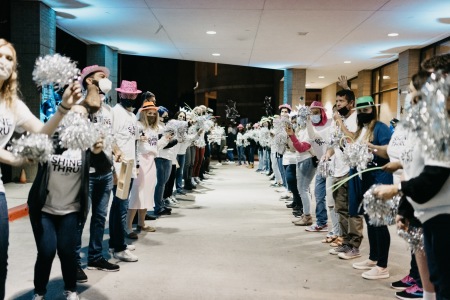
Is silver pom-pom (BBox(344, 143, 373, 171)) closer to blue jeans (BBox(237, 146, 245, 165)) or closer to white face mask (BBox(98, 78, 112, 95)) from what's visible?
white face mask (BBox(98, 78, 112, 95))

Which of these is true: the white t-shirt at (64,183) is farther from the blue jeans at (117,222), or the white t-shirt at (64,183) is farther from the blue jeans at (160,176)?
the blue jeans at (160,176)

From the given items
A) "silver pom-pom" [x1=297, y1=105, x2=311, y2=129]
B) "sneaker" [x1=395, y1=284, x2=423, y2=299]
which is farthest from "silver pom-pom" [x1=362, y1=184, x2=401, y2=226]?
"silver pom-pom" [x1=297, y1=105, x2=311, y2=129]

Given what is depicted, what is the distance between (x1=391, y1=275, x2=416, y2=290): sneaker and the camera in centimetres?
418

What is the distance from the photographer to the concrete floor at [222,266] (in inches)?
161

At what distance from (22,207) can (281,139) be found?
4.69m

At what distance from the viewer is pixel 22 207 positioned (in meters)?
7.25

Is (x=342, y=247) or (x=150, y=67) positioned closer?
(x=342, y=247)

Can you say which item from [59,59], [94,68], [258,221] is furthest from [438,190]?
[258,221]

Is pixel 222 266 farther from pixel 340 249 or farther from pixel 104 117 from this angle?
pixel 104 117

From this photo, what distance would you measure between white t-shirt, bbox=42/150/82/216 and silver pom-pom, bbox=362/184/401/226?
2.19 metres

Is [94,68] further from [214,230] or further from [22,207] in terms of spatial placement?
[22,207]

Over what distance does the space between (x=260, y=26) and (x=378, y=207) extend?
926cm

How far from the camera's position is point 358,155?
426 centimetres

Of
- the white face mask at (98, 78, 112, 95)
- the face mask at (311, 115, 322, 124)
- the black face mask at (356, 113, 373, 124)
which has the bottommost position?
the black face mask at (356, 113, 373, 124)
